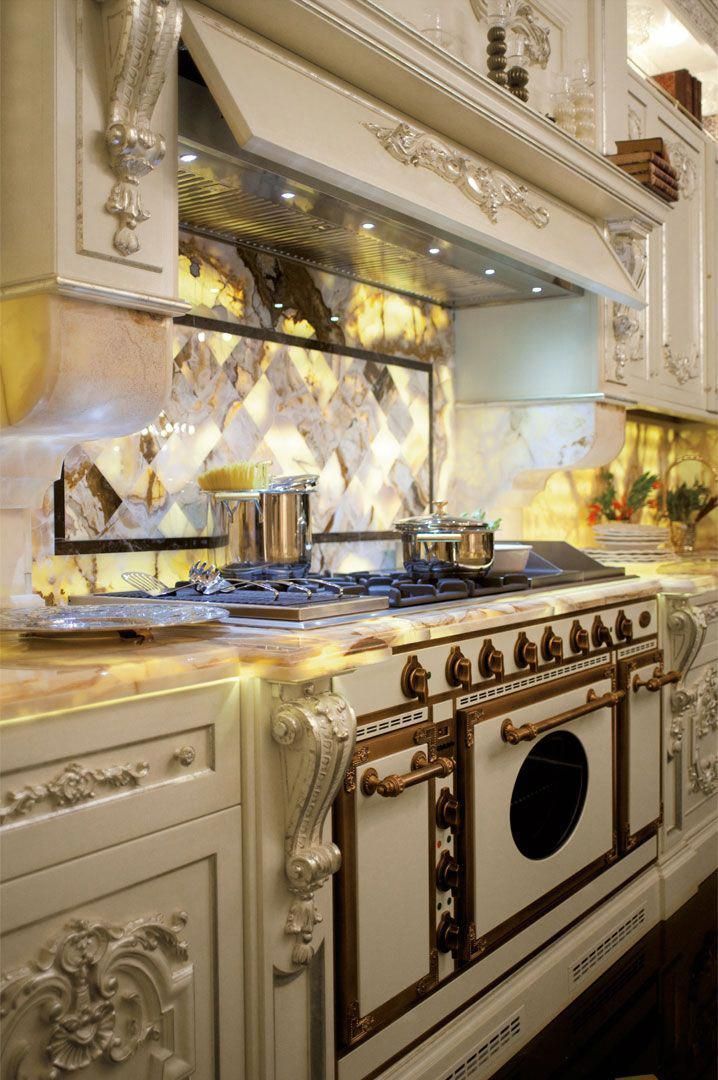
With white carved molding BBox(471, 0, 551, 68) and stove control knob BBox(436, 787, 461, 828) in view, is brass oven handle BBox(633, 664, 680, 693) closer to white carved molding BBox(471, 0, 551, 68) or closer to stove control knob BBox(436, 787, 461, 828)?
stove control knob BBox(436, 787, 461, 828)

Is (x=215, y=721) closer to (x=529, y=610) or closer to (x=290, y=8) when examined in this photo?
(x=529, y=610)

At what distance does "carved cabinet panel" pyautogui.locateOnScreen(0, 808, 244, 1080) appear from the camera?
1.16 meters

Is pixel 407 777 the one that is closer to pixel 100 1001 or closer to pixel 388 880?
pixel 388 880

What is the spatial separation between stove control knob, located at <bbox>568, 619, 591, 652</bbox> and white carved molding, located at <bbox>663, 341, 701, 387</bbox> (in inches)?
65.7

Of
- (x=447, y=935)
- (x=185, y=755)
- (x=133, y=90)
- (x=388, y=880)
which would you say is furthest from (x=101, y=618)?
(x=447, y=935)

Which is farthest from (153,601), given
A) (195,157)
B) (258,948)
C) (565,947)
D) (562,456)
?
(562,456)

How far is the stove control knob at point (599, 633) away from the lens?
2.42 meters

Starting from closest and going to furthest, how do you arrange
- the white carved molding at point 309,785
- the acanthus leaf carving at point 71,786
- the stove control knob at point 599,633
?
the acanthus leaf carving at point 71,786 → the white carved molding at point 309,785 → the stove control knob at point 599,633

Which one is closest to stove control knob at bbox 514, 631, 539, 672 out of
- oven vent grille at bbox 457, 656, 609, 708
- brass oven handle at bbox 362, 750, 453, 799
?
oven vent grille at bbox 457, 656, 609, 708

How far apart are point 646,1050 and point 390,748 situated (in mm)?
1030

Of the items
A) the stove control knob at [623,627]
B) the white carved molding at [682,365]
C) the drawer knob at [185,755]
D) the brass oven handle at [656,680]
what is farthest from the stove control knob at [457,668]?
the white carved molding at [682,365]

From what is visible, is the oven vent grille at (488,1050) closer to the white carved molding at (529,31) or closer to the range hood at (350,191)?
the range hood at (350,191)

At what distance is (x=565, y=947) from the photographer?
2.29m

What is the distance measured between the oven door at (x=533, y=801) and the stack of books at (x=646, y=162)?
149cm
